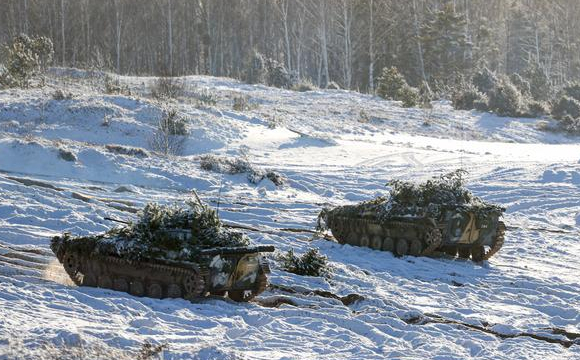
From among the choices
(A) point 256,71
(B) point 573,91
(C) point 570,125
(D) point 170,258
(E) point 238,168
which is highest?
(A) point 256,71

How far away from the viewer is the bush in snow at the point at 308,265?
1213cm

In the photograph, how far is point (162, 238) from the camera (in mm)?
10430

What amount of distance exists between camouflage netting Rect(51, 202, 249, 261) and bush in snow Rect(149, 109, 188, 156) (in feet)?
37.5

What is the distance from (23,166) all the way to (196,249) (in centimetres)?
991

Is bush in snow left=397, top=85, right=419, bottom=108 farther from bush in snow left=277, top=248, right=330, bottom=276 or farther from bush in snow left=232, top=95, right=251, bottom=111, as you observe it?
bush in snow left=277, top=248, right=330, bottom=276

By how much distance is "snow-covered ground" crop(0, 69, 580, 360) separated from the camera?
28.8ft

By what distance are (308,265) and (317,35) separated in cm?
4646

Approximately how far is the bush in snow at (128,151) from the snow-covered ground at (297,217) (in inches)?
14.3

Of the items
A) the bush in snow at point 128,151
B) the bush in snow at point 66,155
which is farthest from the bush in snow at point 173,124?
the bush in snow at point 66,155

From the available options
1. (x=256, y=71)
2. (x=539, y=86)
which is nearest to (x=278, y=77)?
(x=256, y=71)

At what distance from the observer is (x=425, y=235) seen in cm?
1450

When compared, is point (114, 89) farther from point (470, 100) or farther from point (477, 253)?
point (477, 253)

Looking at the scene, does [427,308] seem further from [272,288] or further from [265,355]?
[265,355]

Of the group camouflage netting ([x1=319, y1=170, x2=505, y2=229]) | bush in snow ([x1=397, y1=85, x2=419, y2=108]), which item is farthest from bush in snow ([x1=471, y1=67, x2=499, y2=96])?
camouflage netting ([x1=319, y1=170, x2=505, y2=229])
